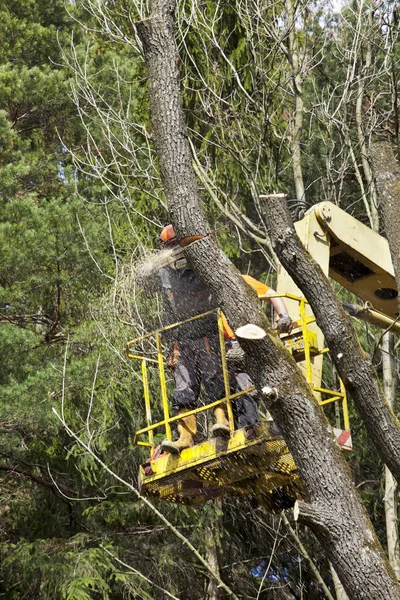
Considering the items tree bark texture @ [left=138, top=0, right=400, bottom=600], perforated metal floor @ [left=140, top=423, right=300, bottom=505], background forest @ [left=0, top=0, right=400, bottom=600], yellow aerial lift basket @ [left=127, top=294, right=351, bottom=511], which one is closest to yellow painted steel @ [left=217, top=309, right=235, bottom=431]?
yellow aerial lift basket @ [left=127, top=294, right=351, bottom=511]

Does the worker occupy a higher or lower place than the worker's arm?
lower

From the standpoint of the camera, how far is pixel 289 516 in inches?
494

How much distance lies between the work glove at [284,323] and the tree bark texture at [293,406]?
122cm

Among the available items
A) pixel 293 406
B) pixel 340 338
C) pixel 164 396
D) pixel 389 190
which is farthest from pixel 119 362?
pixel 293 406

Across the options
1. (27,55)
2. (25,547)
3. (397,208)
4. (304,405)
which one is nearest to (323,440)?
(304,405)

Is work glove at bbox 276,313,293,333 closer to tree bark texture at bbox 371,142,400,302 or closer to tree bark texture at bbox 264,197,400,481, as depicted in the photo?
tree bark texture at bbox 371,142,400,302

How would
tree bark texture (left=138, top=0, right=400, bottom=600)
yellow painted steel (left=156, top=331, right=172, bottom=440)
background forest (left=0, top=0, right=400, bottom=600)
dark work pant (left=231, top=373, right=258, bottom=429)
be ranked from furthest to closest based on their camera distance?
background forest (left=0, top=0, right=400, bottom=600) → dark work pant (left=231, top=373, right=258, bottom=429) → yellow painted steel (left=156, top=331, right=172, bottom=440) → tree bark texture (left=138, top=0, right=400, bottom=600)

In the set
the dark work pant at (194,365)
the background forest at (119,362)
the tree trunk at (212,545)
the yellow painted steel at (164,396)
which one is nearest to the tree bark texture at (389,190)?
the dark work pant at (194,365)

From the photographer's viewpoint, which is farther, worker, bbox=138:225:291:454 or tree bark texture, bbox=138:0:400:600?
worker, bbox=138:225:291:454

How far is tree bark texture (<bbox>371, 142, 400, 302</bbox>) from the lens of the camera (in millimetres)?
6023

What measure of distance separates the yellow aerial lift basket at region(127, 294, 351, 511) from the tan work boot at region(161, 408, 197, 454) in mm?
73

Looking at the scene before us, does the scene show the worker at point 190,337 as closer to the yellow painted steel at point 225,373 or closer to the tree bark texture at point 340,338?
the yellow painted steel at point 225,373

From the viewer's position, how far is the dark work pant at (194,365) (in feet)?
23.6

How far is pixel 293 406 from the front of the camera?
16.5 feet
